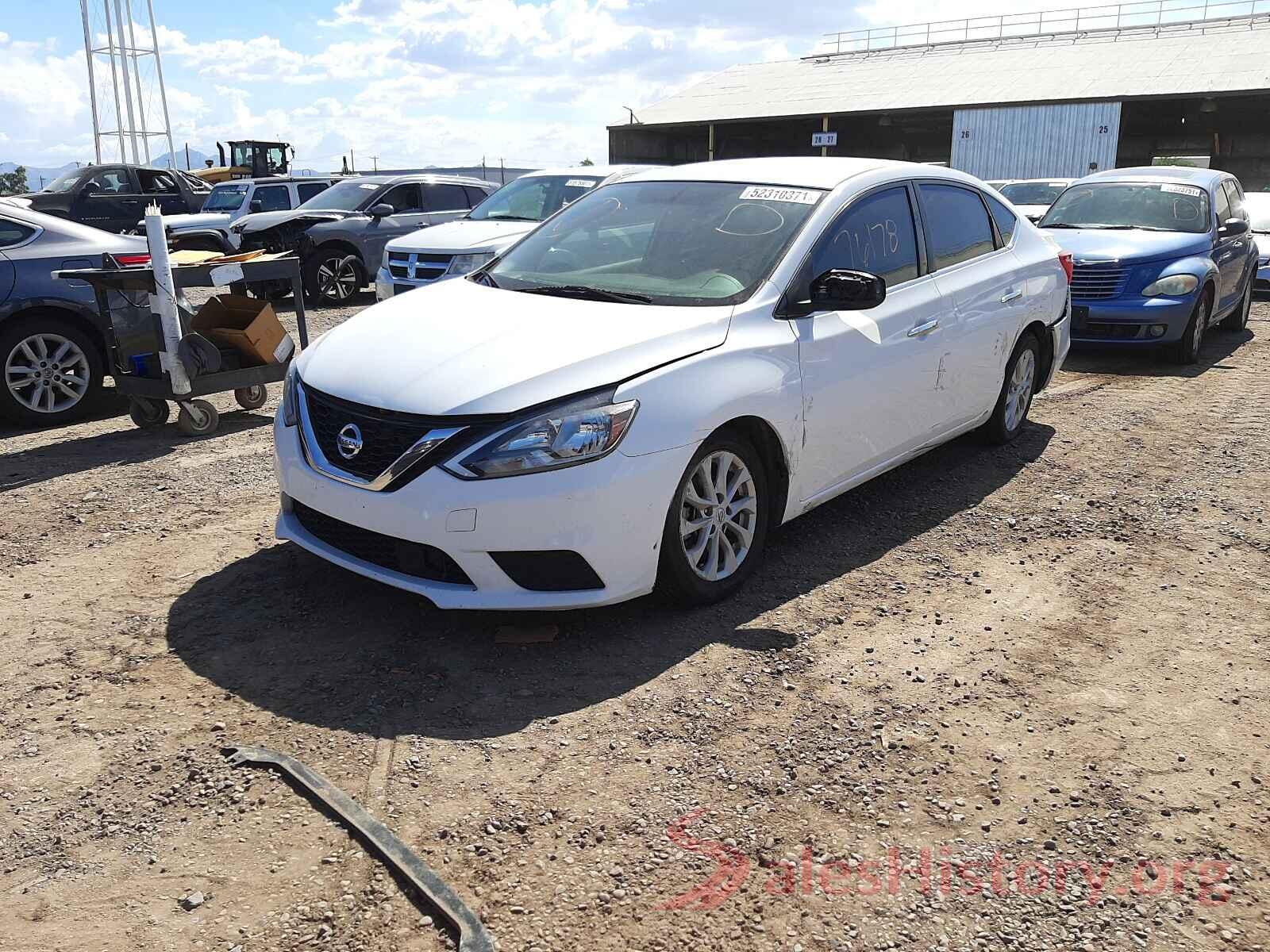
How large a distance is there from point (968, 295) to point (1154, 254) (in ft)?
16.4

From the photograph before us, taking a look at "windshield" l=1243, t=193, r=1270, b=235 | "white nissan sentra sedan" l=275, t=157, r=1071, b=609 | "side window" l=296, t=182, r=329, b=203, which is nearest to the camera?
"white nissan sentra sedan" l=275, t=157, r=1071, b=609

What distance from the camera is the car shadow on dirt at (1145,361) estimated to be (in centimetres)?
947

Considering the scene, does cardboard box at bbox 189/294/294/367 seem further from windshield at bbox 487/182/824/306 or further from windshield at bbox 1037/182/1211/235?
windshield at bbox 1037/182/1211/235

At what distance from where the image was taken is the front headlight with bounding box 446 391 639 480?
3.66m

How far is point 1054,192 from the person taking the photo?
53.4ft

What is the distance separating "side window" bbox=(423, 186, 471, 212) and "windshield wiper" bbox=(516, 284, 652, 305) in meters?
10.9

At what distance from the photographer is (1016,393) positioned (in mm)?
6617

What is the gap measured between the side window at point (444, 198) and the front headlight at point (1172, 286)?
30.7ft

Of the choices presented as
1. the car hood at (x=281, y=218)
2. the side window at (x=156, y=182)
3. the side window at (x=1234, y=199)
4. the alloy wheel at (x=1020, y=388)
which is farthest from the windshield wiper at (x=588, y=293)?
the side window at (x=156, y=182)

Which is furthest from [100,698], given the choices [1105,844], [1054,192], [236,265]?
[1054,192]

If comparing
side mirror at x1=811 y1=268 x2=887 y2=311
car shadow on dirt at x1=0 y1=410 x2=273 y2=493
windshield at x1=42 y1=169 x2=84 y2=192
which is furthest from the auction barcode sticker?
windshield at x1=42 y1=169 x2=84 y2=192

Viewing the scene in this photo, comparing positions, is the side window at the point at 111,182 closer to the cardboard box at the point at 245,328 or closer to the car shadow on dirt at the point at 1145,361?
the cardboard box at the point at 245,328

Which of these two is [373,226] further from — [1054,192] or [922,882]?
[922,882]

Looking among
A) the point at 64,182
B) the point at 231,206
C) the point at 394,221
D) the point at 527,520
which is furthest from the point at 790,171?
the point at 64,182
